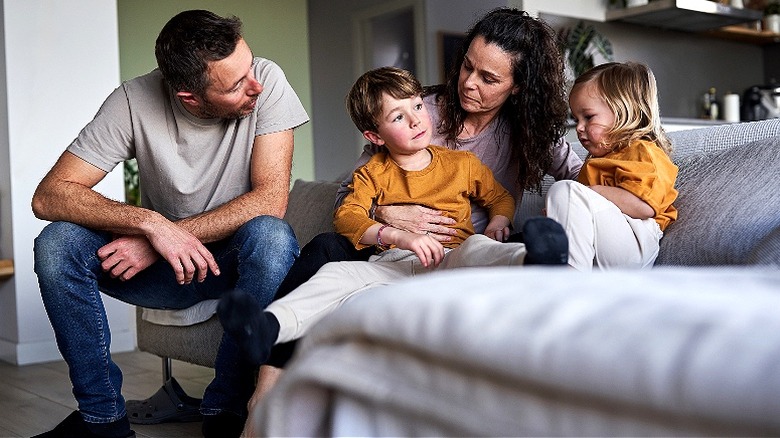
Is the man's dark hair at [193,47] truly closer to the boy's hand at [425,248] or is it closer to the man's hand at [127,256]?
the man's hand at [127,256]

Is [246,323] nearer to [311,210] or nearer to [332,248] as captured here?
[332,248]

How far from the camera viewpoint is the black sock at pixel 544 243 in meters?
1.20

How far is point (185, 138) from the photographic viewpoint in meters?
2.14

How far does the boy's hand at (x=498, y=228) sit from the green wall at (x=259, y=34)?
5.52m

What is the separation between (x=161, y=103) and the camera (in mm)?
2160

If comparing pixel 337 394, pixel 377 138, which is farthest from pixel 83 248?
pixel 337 394

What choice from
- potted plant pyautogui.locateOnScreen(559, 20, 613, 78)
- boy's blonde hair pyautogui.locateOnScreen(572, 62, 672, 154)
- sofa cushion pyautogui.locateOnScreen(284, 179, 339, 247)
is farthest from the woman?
potted plant pyautogui.locateOnScreen(559, 20, 613, 78)

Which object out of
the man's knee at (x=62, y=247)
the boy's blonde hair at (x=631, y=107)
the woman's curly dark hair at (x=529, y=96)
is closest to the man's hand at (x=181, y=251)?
the man's knee at (x=62, y=247)

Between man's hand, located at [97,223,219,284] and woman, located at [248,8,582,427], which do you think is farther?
woman, located at [248,8,582,427]

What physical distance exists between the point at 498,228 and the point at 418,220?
0.18m

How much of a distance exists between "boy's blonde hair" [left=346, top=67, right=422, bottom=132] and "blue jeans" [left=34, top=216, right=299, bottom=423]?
0.32 m

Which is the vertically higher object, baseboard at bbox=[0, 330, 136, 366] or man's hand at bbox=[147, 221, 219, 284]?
man's hand at bbox=[147, 221, 219, 284]

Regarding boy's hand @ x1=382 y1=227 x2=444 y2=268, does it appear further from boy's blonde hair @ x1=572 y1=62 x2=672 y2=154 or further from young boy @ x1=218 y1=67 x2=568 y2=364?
boy's blonde hair @ x1=572 y1=62 x2=672 y2=154

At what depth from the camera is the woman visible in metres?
2.06
